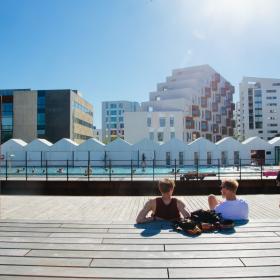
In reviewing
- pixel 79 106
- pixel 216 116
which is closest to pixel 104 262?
pixel 79 106

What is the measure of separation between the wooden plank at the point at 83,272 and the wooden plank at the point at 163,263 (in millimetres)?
88

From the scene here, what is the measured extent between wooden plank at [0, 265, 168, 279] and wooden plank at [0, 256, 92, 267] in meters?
0.09

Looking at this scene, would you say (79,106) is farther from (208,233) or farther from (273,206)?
(208,233)

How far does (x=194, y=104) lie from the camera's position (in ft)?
213

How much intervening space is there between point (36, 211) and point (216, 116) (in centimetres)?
6439

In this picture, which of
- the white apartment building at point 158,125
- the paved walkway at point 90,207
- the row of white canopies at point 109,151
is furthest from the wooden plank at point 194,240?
the white apartment building at point 158,125

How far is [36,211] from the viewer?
1099cm

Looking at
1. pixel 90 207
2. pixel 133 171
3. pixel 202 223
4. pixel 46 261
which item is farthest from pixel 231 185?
pixel 133 171

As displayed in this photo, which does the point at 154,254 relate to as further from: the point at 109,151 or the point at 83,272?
the point at 109,151

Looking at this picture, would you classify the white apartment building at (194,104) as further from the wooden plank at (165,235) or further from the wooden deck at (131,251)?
the wooden plank at (165,235)

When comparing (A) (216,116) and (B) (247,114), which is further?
(B) (247,114)

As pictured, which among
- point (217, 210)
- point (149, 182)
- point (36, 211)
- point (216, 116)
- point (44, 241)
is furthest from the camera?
point (216, 116)

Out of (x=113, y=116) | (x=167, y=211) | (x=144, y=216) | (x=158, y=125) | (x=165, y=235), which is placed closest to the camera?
(x=165, y=235)

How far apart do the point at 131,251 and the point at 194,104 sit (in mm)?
62969
